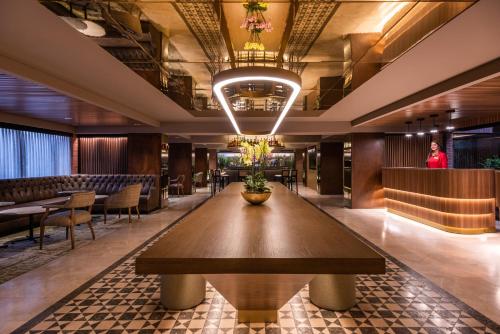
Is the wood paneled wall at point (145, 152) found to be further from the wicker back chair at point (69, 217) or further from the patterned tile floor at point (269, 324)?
the patterned tile floor at point (269, 324)

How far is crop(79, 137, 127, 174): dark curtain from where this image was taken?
1038cm

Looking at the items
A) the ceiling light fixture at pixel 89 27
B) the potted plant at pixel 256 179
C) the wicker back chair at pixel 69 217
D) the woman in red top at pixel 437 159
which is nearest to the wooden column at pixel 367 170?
the woman in red top at pixel 437 159

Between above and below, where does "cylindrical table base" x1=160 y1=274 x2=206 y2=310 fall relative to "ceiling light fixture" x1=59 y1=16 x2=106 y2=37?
below

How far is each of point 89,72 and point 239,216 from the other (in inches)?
133

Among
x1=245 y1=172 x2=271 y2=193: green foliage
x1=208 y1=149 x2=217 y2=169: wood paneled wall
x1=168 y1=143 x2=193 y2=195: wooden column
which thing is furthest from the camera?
x1=208 y1=149 x2=217 y2=169: wood paneled wall

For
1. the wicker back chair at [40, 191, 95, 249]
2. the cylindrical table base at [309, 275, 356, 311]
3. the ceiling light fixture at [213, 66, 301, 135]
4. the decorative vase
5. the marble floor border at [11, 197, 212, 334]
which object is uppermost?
the ceiling light fixture at [213, 66, 301, 135]

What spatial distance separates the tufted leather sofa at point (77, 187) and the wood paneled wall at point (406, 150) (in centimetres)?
793

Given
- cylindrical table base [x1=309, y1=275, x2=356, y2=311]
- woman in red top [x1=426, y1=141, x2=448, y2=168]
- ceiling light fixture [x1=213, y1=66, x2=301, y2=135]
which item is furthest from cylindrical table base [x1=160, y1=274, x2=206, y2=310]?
woman in red top [x1=426, y1=141, x2=448, y2=168]

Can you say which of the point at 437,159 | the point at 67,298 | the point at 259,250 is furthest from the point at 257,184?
the point at 437,159

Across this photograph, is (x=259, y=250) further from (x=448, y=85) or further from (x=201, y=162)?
(x=201, y=162)

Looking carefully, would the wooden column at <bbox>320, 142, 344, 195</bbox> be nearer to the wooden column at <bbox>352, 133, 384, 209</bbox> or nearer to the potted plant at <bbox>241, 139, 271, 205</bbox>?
the wooden column at <bbox>352, 133, 384, 209</bbox>

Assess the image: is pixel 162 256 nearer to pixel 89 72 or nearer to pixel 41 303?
pixel 41 303

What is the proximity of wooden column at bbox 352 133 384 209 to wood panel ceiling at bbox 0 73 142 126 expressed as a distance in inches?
273

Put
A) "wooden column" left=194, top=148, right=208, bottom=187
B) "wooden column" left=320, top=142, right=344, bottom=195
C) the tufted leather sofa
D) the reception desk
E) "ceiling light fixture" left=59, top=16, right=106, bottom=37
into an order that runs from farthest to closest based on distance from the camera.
A: "wooden column" left=194, top=148, right=208, bottom=187 → "wooden column" left=320, top=142, right=344, bottom=195 → the tufted leather sofa → the reception desk → "ceiling light fixture" left=59, top=16, right=106, bottom=37
